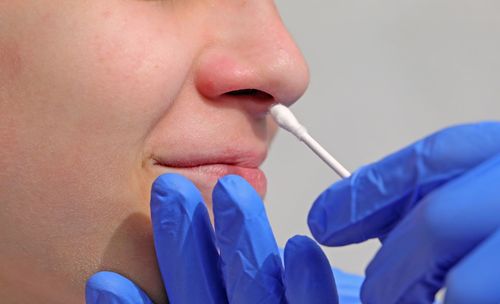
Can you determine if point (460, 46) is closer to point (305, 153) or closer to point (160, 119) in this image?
point (305, 153)

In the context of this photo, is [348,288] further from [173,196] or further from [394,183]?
[394,183]

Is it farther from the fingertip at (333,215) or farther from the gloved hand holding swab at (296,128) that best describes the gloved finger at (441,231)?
the gloved hand holding swab at (296,128)

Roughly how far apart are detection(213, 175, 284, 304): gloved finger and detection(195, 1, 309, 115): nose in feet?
0.46

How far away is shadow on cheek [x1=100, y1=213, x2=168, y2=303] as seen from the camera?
98 centimetres

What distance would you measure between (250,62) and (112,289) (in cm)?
34

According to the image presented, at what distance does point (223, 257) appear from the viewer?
0.93 m

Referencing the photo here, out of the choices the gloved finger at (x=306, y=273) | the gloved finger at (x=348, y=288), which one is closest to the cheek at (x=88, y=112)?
the gloved finger at (x=306, y=273)

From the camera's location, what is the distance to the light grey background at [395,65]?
1886mm

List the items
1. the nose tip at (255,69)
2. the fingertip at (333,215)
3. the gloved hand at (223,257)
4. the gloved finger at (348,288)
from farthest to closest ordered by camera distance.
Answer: the gloved finger at (348,288), the nose tip at (255,69), the gloved hand at (223,257), the fingertip at (333,215)

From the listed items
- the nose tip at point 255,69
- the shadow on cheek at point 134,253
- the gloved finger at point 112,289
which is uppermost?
the nose tip at point 255,69

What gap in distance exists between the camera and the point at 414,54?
1885mm

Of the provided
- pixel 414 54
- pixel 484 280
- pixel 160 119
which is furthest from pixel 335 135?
pixel 484 280

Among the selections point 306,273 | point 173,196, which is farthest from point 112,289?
point 306,273

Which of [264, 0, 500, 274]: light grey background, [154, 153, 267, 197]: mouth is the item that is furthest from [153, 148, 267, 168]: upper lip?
[264, 0, 500, 274]: light grey background
